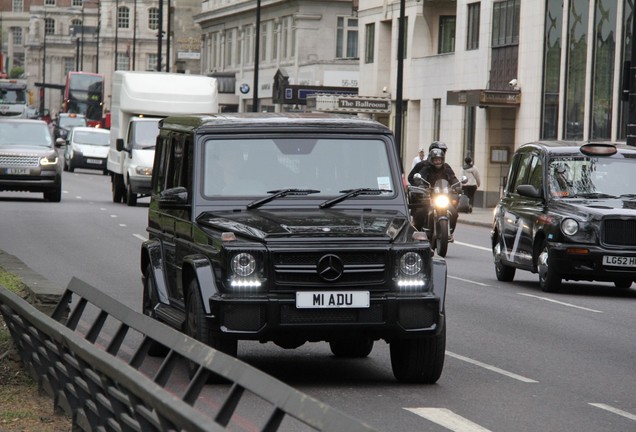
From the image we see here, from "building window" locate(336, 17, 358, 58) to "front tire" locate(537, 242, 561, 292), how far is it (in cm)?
6444

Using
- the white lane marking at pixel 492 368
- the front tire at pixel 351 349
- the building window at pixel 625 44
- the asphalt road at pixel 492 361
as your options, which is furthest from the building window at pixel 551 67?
the front tire at pixel 351 349

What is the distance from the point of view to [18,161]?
129ft

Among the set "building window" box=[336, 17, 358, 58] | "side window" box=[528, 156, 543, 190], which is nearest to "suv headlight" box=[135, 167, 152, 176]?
"side window" box=[528, 156, 543, 190]

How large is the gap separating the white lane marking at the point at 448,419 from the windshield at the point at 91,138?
2425 inches

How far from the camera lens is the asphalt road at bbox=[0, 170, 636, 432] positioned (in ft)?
31.7

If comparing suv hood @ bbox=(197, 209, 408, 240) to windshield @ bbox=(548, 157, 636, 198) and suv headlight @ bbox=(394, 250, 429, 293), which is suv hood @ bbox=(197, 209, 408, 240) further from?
windshield @ bbox=(548, 157, 636, 198)

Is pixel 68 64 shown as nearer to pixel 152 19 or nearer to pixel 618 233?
pixel 152 19

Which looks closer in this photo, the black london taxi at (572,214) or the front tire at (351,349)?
the front tire at (351,349)

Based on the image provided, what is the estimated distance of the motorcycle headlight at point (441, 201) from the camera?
25.4m

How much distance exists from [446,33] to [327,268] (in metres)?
52.4

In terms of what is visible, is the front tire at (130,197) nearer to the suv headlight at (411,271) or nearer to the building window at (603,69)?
the building window at (603,69)

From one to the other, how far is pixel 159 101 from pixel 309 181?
30453mm

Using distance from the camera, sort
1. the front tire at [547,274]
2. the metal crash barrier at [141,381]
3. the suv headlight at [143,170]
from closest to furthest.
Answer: the metal crash barrier at [141,381] < the front tire at [547,274] < the suv headlight at [143,170]

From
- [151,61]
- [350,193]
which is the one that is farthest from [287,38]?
[151,61]
